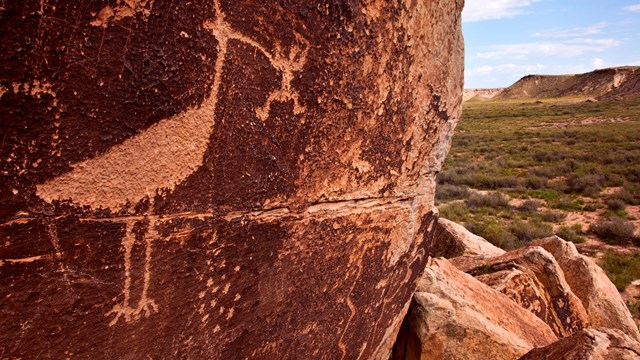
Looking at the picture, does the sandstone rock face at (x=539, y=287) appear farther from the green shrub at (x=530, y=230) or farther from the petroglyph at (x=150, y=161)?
the green shrub at (x=530, y=230)

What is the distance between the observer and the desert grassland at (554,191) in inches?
319

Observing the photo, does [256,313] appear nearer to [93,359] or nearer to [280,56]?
[93,359]

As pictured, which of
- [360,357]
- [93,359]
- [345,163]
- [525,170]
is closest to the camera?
[93,359]

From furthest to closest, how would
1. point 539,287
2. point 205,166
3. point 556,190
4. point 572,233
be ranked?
point 556,190 → point 572,233 → point 539,287 → point 205,166

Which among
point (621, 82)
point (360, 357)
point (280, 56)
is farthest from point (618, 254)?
point (621, 82)

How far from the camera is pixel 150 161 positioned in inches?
44.7

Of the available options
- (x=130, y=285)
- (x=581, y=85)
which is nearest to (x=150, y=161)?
(x=130, y=285)

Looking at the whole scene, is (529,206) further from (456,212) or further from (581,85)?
(581,85)

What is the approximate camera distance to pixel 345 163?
1710 mm

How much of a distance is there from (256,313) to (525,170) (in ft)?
50.2

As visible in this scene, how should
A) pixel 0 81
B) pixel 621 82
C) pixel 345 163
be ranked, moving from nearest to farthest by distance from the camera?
1. pixel 0 81
2. pixel 345 163
3. pixel 621 82

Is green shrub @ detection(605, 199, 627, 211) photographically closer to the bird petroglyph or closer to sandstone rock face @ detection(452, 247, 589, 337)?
sandstone rock face @ detection(452, 247, 589, 337)

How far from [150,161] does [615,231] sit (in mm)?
9488

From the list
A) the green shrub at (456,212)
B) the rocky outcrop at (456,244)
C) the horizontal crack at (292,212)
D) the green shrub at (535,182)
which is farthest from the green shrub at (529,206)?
the horizontal crack at (292,212)
